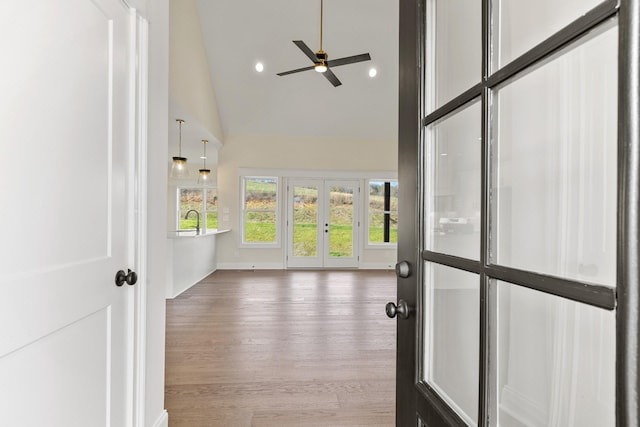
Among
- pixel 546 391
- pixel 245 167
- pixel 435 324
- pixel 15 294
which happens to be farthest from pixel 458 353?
pixel 245 167

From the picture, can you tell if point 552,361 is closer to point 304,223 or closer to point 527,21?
point 527,21

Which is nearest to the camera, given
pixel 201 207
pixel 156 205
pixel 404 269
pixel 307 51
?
pixel 404 269

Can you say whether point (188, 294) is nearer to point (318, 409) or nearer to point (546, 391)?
point (318, 409)

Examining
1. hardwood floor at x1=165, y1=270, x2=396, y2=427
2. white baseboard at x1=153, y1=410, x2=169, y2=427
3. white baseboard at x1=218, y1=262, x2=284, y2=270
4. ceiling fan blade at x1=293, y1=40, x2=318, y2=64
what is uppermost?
ceiling fan blade at x1=293, y1=40, x2=318, y2=64

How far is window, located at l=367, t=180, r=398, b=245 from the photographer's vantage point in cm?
782

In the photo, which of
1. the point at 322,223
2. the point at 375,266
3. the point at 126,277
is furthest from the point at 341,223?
the point at 126,277

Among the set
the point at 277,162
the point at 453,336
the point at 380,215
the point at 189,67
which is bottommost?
the point at 453,336

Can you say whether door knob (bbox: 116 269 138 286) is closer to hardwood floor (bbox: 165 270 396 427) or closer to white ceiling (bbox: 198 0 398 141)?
hardwood floor (bbox: 165 270 396 427)

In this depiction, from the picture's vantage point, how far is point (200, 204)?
31.7 feet

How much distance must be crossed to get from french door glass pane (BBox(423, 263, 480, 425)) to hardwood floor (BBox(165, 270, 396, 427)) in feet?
4.40

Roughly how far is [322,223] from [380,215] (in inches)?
53.2

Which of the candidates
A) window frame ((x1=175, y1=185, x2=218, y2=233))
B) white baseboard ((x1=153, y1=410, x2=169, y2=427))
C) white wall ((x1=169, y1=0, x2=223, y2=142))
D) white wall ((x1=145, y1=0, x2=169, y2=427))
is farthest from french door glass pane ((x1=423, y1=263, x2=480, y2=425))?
window frame ((x1=175, y1=185, x2=218, y2=233))

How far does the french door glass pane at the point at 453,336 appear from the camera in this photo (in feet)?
2.48

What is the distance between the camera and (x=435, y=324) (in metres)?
0.92
